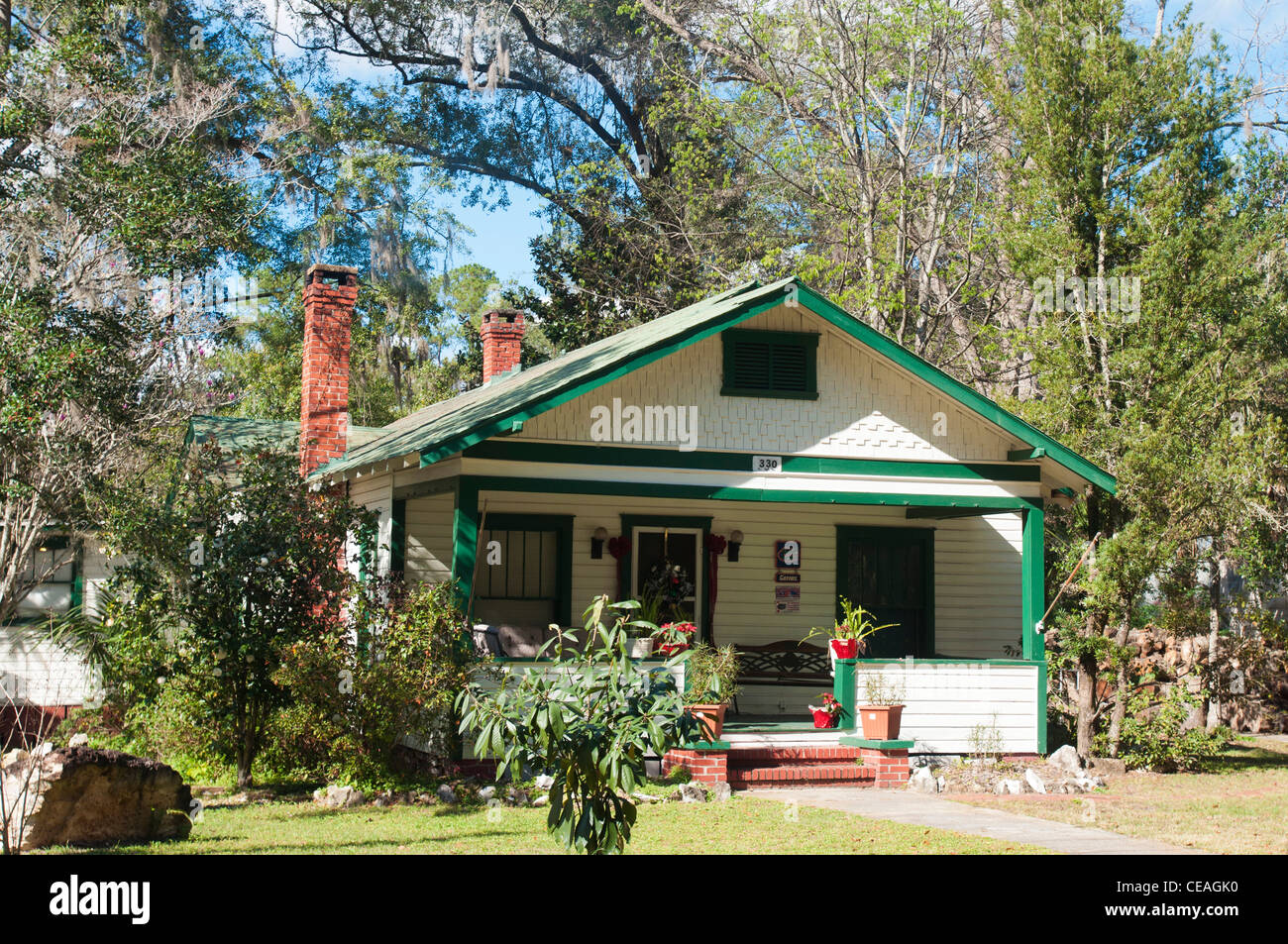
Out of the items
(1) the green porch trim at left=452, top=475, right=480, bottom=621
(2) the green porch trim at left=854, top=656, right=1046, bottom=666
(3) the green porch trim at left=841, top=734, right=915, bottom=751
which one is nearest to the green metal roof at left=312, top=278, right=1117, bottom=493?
(1) the green porch trim at left=452, top=475, right=480, bottom=621

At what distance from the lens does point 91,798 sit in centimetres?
802

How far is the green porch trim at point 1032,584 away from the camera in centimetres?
1370

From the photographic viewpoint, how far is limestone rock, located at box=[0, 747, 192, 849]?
771 cm

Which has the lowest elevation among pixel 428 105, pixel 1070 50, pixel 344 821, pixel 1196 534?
pixel 344 821

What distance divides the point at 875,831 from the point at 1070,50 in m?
10.3

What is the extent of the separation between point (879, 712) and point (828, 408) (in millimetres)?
3477

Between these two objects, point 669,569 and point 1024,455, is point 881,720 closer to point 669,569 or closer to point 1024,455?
point 1024,455

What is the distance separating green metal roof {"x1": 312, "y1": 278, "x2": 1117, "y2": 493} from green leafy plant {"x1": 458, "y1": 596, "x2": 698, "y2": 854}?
561 centimetres

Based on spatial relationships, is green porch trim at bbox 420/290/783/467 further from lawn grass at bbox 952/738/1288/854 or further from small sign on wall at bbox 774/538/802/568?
lawn grass at bbox 952/738/1288/854

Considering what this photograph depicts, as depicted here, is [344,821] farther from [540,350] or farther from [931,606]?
[540,350]

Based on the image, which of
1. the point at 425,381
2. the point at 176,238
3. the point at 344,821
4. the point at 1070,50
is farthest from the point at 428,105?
the point at 344,821

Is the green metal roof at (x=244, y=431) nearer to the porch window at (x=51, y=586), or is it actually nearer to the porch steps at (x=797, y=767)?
the porch window at (x=51, y=586)

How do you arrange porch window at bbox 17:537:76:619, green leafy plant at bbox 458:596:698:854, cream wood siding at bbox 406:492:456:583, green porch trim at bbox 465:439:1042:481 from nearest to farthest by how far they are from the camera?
1. green leafy plant at bbox 458:596:698:854
2. green porch trim at bbox 465:439:1042:481
3. cream wood siding at bbox 406:492:456:583
4. porch window at bbox 17:537:76:619

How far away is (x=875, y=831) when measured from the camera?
9.36 meters
